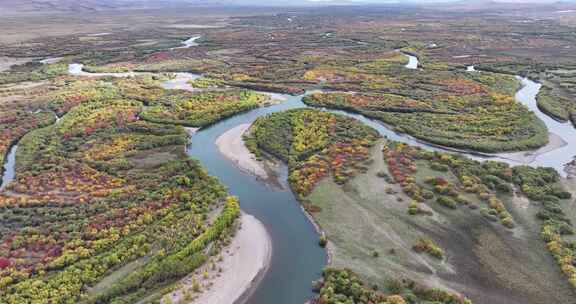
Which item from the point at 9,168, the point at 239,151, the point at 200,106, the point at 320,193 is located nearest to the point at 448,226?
the point at 320,193

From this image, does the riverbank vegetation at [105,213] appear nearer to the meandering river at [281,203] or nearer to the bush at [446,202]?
the meandering river at [281,203]

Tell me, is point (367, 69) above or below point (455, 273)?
above

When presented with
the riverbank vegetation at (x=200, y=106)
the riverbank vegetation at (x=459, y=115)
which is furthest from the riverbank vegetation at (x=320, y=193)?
the riverbank vegetation at (x=200, y=106)

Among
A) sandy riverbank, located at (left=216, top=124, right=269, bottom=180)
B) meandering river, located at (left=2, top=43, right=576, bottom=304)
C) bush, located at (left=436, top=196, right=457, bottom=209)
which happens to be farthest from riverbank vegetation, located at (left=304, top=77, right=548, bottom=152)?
sandy riverbank, located at (left=216, top=124, right=269, bottom=180)

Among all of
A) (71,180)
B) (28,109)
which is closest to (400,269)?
(71,180)

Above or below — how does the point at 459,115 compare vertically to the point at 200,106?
above

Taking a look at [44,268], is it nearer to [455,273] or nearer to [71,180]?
[71,180]

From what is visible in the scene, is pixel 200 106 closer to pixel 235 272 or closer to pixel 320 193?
pixel 320 193
